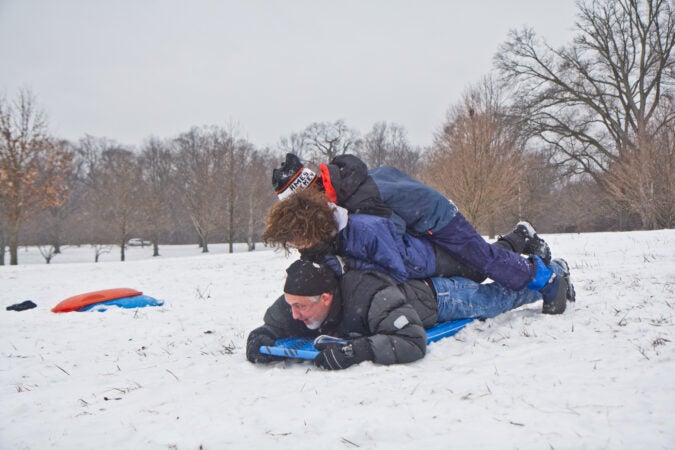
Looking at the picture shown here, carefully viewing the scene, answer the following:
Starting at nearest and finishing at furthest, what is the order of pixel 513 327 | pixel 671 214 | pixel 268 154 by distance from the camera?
1. pixel 513 327
2. pixel 671 214
3. pixel 268 154

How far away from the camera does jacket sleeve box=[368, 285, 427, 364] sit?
2.33 metres

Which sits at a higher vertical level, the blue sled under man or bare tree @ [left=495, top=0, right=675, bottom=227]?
bare tree @ [left=495, top=0, right=675, bottom=227]

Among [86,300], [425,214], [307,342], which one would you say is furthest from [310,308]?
[86,300]

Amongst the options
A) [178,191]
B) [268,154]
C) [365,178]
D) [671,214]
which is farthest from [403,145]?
[365,178]

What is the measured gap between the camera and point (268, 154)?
50.2 m

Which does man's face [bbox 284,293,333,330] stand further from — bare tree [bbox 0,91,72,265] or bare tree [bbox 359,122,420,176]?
bare tree [bbox 359,122,420,176]

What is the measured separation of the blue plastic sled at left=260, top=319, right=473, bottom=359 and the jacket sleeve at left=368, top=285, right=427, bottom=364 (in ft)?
0.86

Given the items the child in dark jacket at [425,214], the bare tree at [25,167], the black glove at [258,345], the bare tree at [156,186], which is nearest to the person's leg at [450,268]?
the child in dark jacket at [425,214]

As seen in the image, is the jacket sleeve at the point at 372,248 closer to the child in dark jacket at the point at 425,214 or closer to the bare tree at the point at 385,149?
the child in dark jacket at the point at 425,214

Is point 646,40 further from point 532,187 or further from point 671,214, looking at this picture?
point 671,214

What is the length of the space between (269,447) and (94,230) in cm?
Answer: 3460

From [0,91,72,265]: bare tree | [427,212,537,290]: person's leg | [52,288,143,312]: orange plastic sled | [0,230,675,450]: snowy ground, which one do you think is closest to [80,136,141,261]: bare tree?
[0,91,72,265]: bare tree

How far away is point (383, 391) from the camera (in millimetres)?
1971

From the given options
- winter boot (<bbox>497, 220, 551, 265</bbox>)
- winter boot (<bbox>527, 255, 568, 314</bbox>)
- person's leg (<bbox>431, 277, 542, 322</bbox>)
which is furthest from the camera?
winter boot (<bbox>497, 220, 551, 265</bbox>)
